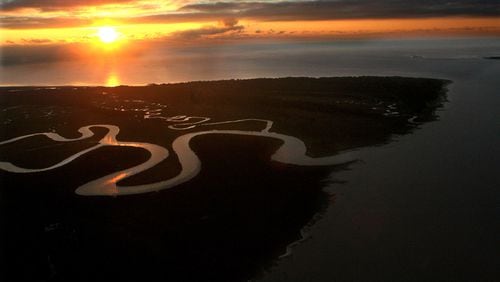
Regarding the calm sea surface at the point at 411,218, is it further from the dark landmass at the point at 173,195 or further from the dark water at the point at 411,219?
the dark landmass at the point at 173,195

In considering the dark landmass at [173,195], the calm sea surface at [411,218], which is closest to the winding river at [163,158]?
the dark landmass at [173,195]

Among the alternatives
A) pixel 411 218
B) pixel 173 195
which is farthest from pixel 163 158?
pixel 411 218

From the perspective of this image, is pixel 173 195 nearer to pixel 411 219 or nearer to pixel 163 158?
pixel 163 158

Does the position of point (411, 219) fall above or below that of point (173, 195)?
below

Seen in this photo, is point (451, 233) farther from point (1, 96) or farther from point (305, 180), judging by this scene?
point (1, 96)

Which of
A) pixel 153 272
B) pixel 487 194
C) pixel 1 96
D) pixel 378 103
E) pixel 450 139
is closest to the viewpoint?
pixel 153 272

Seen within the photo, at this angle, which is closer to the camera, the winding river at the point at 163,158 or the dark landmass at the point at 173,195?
the dark landmass at the point at 173,195

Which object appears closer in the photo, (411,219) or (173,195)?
(411,219)

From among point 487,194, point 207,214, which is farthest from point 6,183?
point 487,194
